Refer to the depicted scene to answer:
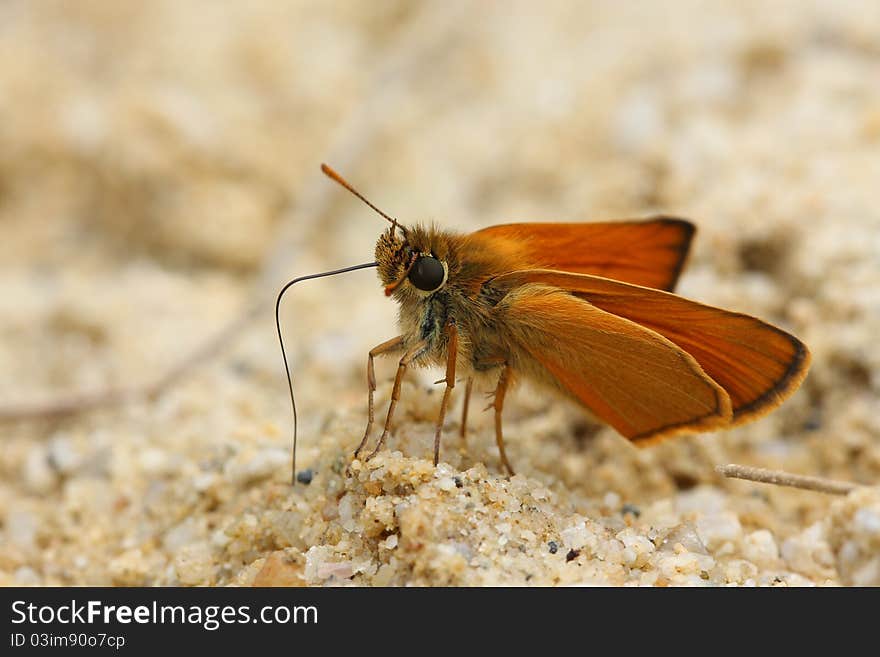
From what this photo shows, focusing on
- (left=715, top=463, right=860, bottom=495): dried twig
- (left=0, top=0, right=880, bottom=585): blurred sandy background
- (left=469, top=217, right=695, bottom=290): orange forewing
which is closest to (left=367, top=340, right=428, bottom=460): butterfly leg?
(left=0, top=0, right=880, bottom=585): blurred sandy background

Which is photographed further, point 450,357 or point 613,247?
point 613,247

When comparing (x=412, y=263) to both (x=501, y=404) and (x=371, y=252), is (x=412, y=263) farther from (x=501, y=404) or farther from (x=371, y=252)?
(x=371, y=252)

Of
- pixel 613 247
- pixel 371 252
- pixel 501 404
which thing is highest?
pixel 371 252

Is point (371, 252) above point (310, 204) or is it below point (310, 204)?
below

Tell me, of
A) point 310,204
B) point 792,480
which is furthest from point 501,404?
point 310,204

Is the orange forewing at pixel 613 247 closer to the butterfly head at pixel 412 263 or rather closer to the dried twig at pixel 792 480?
the butterfly head at pixel 412 263
